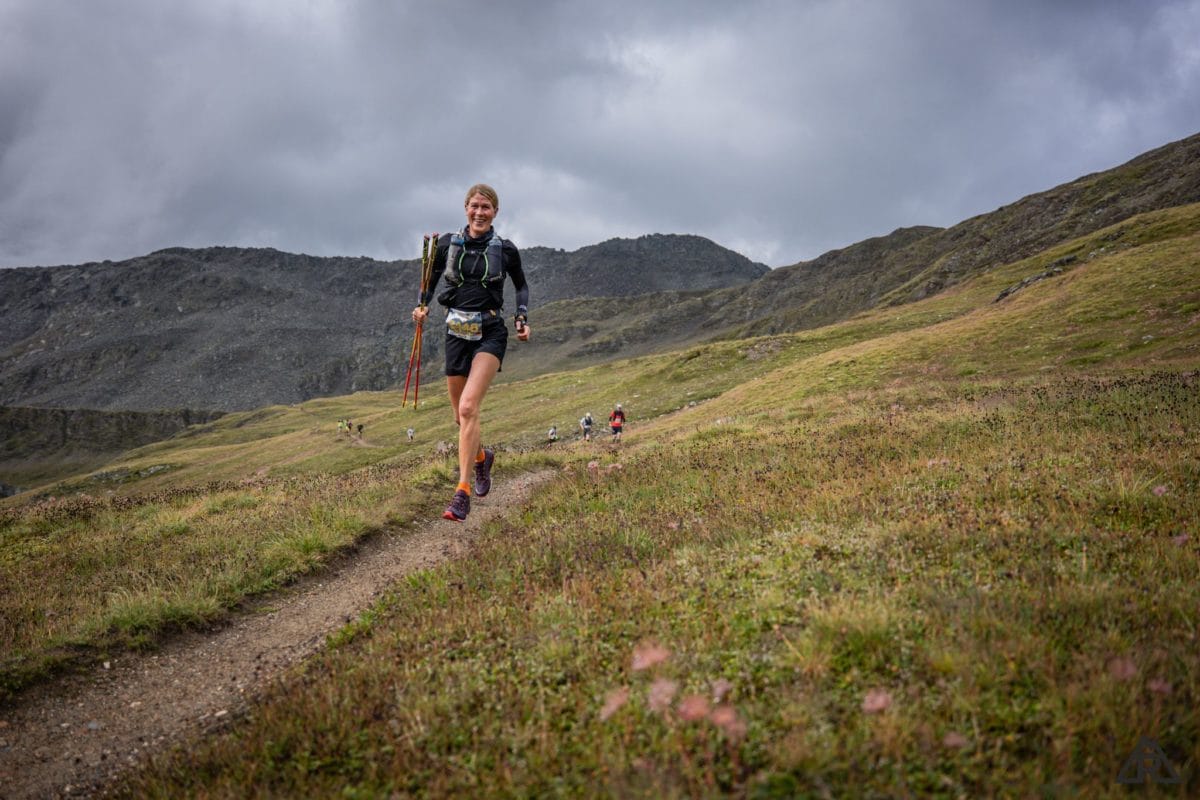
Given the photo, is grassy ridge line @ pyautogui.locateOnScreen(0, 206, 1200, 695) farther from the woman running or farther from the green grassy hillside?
the woman running

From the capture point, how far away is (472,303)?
349 inches

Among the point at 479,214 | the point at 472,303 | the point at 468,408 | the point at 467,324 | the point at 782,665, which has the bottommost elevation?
the point at 782,665

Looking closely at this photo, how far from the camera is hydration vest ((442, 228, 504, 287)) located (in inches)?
348

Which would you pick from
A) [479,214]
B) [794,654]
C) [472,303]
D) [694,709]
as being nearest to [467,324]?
[472,303]

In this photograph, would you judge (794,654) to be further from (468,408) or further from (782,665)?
(468,408)

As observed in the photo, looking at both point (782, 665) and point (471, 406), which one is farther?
point (471, 406)

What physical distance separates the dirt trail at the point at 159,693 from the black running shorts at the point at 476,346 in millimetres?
2961

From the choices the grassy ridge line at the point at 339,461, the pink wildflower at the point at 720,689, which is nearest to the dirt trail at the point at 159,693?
the grassy ridge line at the point at 339,461

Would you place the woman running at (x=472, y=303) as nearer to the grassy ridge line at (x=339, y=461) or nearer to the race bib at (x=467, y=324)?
the race bib at (x=467, y=324)

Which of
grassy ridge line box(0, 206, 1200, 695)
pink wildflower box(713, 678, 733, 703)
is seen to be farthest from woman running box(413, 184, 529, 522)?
pink wildflower box(713, 678, 733, 703)

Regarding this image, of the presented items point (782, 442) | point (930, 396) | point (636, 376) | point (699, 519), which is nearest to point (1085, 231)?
point (636, 376)

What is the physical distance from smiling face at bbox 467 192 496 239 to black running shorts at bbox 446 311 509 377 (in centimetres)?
128

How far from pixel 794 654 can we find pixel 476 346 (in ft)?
22.2

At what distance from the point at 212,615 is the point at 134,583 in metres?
1.57
